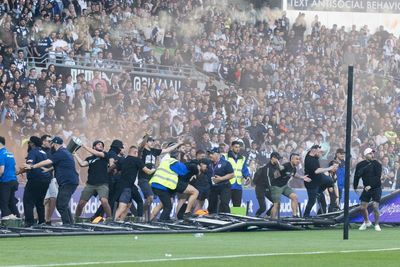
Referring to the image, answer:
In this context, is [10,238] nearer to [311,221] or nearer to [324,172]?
[311,221]

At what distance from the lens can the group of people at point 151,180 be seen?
867 inches

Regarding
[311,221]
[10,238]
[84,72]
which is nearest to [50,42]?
[84,72]

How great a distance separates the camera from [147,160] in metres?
24.8

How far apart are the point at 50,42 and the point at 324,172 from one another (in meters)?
7.67

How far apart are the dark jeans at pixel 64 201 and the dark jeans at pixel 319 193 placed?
6752 mm

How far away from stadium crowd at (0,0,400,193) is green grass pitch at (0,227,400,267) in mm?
7778

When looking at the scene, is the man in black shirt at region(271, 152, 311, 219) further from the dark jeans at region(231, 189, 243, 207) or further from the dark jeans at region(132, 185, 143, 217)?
the dark jeans at region(132, 185, 143, 217)

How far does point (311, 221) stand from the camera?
24719 millimetres

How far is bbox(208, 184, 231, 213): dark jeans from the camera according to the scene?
1039 inches

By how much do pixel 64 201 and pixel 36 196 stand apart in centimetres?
70

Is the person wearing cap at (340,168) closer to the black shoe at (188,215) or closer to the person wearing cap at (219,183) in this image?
the person wearing cap at (219,183)

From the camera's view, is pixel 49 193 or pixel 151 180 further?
pixel 151 180

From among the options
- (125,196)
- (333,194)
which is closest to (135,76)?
(333,194)

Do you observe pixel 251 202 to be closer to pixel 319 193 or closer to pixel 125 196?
pixel 319 193
